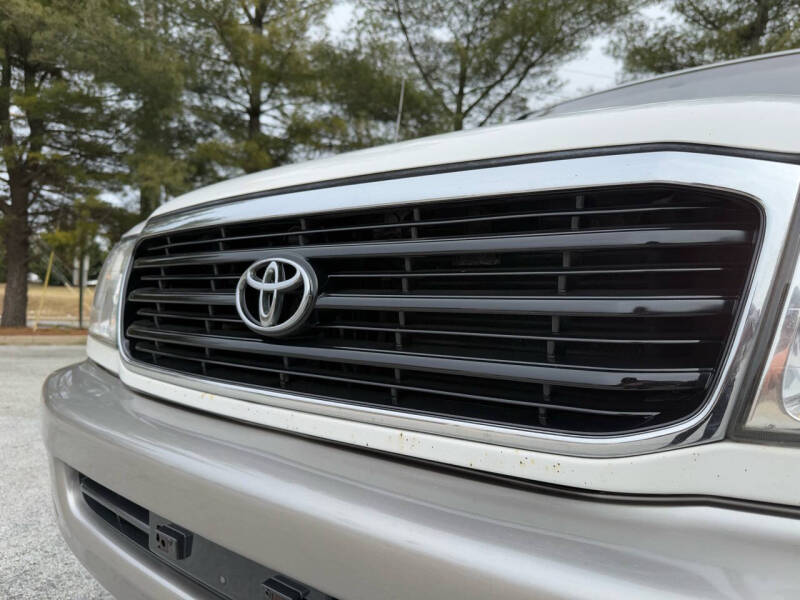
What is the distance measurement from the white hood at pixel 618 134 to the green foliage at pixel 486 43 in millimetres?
10420

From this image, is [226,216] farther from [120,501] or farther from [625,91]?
[625,91]

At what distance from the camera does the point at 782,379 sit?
72 centimetres

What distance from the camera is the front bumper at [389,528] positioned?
0.68 metres

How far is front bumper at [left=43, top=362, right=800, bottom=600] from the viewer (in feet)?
2.23

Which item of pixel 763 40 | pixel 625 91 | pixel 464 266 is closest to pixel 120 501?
pixel 464 266

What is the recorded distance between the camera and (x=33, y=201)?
39.2ft

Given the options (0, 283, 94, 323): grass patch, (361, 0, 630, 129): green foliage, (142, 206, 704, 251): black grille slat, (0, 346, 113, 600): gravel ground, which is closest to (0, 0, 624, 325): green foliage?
(361, 0, 630, 129): green foliage

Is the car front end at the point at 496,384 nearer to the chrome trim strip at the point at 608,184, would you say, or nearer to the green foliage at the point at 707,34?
the chrome trim strip at the point at 608,184

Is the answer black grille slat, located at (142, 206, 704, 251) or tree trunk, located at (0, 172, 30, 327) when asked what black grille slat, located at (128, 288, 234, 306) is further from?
tree trunk, located at (0, 172, 30, 327)

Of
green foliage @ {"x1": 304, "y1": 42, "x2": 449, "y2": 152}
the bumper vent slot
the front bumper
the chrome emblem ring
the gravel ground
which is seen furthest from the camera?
green foliage @ {"x1": 304, "y1": 42, "x2": 449, "y2": 152}

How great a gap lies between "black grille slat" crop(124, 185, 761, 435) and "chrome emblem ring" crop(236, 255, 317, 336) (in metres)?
0.03

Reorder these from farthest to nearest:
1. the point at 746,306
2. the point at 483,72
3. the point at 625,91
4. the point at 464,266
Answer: the point at 483,72, the point at 625,91, the point at 464,266, the point at 746,306

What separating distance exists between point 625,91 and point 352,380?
177 cm

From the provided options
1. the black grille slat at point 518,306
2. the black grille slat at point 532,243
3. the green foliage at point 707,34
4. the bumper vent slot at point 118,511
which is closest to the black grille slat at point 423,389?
the black grille slat at point 518,306
